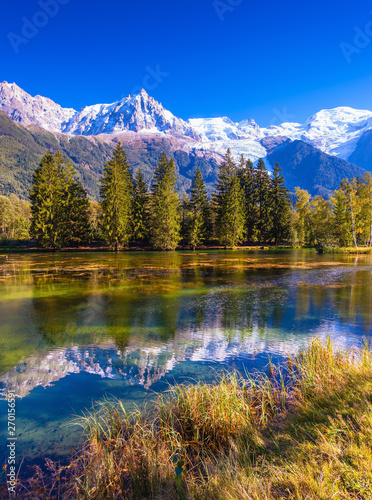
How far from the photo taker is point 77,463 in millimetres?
3725

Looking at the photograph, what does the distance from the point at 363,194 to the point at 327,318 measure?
4945cm

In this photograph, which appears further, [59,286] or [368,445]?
[59,286]

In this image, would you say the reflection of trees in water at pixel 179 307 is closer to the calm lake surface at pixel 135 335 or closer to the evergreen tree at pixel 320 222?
the calm lake surface at pixel 135 335

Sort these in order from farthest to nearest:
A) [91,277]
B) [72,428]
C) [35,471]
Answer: [91,277] → [72,428] → [35,471]

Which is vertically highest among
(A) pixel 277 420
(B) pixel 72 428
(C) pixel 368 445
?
(C) pixel 368 445

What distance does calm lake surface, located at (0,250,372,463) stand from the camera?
5.46m

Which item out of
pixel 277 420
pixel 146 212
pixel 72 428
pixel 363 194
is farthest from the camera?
pixel 146 212

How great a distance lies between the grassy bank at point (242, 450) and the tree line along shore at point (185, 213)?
5083cm

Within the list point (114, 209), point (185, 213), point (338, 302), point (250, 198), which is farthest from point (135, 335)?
point (250, 198)

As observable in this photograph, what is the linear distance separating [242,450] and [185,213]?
69452 mm

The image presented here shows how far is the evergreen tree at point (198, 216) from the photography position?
6098 centimetres

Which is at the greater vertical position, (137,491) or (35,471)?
(137,491)

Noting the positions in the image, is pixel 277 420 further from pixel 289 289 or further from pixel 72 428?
pixel 289 289

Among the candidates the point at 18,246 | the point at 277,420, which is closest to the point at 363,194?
the point at 277,420
